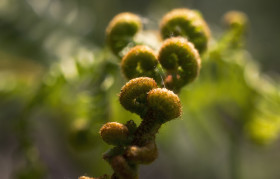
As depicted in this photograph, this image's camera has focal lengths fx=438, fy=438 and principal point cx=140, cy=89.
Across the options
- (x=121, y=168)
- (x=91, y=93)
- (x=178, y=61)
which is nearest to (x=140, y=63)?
(x=178, y=61)

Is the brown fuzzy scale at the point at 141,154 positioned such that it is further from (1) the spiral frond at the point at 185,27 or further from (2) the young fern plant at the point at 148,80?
(1) the spiral frond at the point at 185,27

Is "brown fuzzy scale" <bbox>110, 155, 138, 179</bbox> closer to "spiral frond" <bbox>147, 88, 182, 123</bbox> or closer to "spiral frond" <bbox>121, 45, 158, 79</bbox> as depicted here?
"spiral frond" <bbox>147, 88, 182, 123</bbox>

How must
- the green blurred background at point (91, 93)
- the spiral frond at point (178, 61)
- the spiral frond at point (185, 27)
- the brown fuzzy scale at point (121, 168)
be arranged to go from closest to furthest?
the brown fuzzy scale at point (121, 168) → the spiral frond at point (178, 61) → the spiral frond at point (185, 27) → the green blurred background at point (91, 93)

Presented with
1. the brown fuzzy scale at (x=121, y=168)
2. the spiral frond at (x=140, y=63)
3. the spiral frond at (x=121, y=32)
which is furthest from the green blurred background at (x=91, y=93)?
the brown fuzzy scale at (x=121, y=168)

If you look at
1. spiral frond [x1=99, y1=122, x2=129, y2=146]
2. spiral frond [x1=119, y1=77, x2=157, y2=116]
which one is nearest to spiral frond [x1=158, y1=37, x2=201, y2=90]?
spiral frond [x1=119, y1=77, x2=157, y2=116]

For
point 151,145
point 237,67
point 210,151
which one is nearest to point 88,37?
point 237,67

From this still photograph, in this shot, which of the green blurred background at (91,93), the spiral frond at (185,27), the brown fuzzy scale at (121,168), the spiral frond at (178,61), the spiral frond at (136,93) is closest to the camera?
the brown fuzzy scale at (121,168)

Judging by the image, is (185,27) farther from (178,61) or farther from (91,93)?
(91,93)
